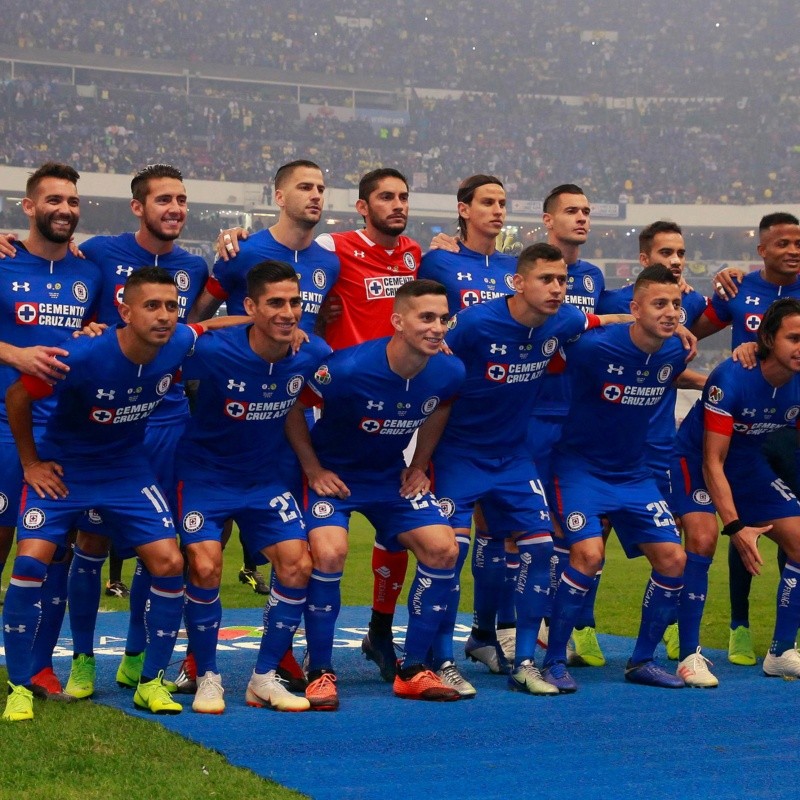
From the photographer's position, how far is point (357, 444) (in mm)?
5812

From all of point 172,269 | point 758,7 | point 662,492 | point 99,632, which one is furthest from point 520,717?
point 758,7

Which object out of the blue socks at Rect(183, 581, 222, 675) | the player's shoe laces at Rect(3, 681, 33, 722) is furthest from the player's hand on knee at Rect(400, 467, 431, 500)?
the player's shoe laces at Rect(3, 681, 33, 722)

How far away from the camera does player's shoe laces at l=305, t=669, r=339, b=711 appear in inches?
208

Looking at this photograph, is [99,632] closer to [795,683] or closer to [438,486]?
[438,486]

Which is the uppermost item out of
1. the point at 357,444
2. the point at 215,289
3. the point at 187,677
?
the point at 215,289

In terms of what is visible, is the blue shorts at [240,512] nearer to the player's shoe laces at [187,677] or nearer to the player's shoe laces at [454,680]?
the player's shoe laces at [187,677]

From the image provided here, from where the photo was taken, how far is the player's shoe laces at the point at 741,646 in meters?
6.86

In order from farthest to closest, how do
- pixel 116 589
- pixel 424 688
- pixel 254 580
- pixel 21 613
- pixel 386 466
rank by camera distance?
pixel 254 580
pixel 116 589
pixel 386 466
pixel 424 688
pixel 21 613

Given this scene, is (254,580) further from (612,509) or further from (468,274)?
(612,509)

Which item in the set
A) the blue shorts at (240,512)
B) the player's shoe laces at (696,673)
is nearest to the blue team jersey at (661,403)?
the player's shoe laces at (696,673)

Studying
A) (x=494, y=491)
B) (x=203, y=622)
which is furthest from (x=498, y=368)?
(x=203, y=622)

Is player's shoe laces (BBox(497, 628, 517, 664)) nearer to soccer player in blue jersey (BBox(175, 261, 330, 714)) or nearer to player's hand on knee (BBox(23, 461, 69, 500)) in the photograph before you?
soccer player in blue jersey (BBox(175, 261, 330, 714))

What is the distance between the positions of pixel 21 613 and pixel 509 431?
2.58 meters

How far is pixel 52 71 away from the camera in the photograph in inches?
1522
